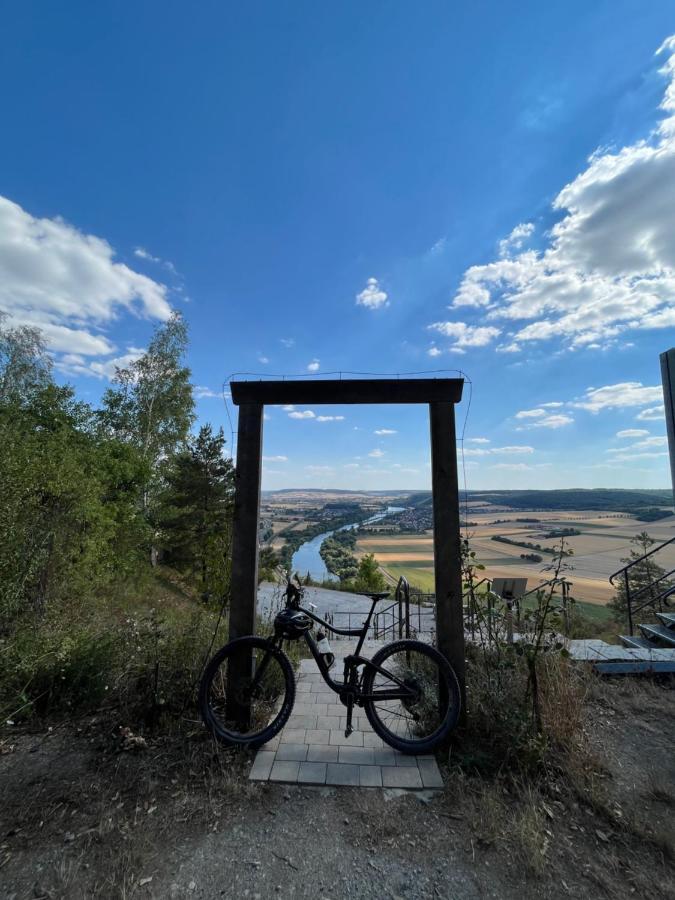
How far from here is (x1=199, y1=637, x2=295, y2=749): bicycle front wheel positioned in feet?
8.73

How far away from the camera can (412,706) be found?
2809 millimetres

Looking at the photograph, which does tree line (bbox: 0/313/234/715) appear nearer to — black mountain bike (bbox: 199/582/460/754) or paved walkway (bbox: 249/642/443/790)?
black mountain bike (bbox: 199/582/460/754)

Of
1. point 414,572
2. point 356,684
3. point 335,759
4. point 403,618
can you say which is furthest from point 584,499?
point 335,759

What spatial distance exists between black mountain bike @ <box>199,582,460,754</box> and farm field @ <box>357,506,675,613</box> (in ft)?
3.39

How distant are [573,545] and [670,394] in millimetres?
1761

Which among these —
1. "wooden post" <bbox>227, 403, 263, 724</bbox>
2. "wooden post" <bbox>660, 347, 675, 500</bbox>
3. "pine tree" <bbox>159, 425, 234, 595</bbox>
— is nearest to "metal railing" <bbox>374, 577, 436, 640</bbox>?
"wooden post" <bbox>227, 403, 263, 724</bbox>

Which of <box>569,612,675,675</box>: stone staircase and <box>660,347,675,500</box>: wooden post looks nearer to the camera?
<box>660,347,675,500</box>: wooden post

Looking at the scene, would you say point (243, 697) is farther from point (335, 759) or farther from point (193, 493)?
point (193, 493)

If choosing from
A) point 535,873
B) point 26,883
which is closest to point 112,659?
point 26,883

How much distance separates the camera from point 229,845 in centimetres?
187

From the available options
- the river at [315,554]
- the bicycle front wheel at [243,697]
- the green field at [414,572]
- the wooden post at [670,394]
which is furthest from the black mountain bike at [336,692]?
the green field at [414,572]

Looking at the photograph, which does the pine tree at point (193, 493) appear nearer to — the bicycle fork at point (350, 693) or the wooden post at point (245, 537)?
the wooden post at point (245, 537)

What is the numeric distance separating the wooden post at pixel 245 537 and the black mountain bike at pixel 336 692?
2 centimetres

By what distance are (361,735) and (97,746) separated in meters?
1.87
